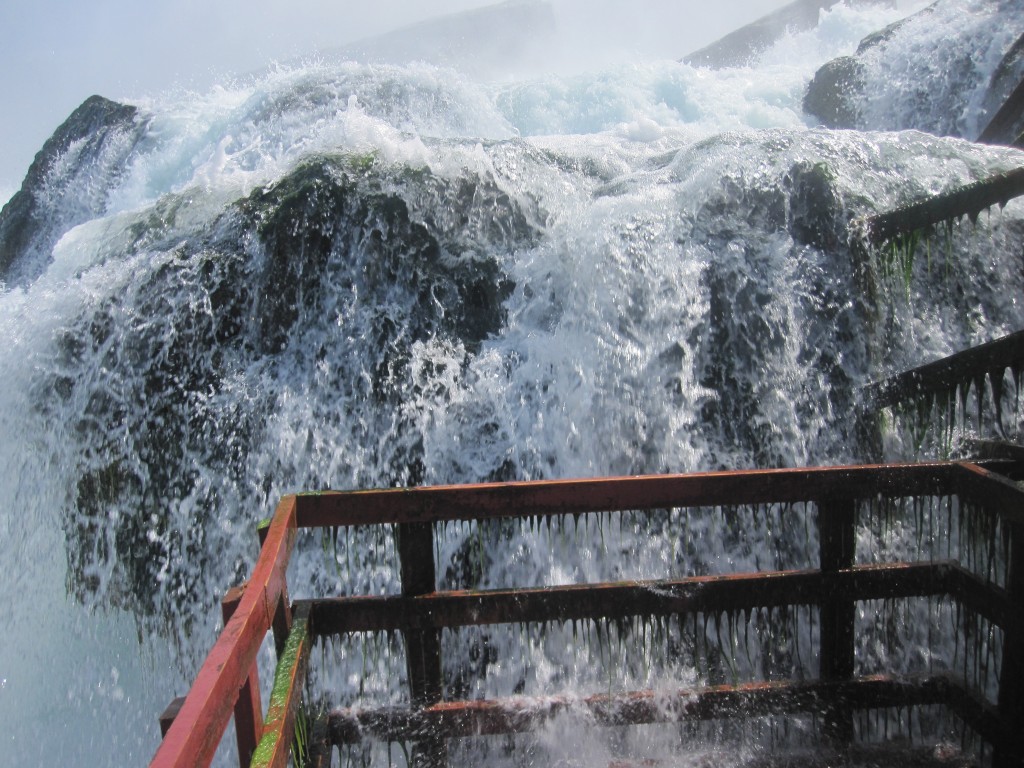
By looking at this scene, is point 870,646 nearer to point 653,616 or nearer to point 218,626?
point 653,616

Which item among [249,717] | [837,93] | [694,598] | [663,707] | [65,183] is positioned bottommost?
[663,707]

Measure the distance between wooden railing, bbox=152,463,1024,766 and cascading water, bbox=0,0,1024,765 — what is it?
1.70ft

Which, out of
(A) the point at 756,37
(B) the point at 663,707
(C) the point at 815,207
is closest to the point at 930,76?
(C) the point at 815,207

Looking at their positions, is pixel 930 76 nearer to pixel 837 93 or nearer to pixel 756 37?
pixel 837 93

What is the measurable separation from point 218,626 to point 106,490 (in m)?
1.18

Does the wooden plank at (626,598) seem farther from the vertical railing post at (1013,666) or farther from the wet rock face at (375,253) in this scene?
the wet rock face at (375,253)

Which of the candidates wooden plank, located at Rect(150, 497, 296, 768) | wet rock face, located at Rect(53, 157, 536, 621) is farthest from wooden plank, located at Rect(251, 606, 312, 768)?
wet rock face, located at Rect(53, 157, 536, 621)

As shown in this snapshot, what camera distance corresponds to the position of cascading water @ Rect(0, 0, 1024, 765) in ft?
13.3

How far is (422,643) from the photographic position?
8.59ft

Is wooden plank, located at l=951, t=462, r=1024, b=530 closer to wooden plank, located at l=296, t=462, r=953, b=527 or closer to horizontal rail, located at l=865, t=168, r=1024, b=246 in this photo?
wooden plank, located at l=296, t=462, r=953, b=527

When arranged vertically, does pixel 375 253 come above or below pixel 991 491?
above

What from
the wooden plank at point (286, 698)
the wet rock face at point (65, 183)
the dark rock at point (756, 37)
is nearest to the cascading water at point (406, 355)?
the wooden plank at point (286, 698)

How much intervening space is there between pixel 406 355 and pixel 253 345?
107 cm

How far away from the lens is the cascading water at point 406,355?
4039 mm
